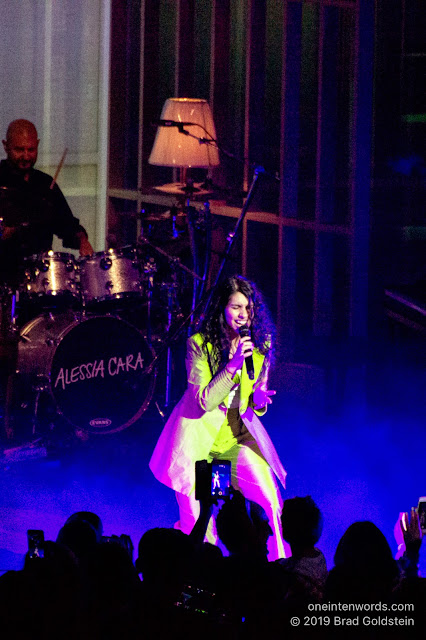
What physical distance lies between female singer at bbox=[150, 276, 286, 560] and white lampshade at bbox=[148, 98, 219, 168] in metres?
2.13

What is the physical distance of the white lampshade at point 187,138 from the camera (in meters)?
6.52

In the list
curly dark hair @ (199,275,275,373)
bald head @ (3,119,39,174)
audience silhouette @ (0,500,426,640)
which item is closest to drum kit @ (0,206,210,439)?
bald head @ (3,119,39,174)

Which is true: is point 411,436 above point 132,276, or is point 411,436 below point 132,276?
below

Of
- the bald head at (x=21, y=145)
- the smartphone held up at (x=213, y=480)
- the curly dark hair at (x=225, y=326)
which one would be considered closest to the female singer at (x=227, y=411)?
the curly dark hair at (x=225, y=326)

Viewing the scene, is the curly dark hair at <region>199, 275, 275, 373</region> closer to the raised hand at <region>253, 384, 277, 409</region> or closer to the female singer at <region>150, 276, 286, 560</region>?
the female singer at <region>150, 276, 286, 560</region>

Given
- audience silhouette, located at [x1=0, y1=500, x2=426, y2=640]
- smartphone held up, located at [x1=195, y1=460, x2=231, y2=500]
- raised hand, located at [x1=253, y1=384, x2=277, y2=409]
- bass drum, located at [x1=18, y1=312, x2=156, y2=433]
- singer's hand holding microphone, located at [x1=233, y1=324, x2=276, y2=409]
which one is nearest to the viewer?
audience silhouette, located at [x1=0, y1=500, x2=426, y2=640]

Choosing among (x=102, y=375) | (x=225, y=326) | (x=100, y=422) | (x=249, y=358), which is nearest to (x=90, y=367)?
(x=102, y=375)

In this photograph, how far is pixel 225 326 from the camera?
450 cm

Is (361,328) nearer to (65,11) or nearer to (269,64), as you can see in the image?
(269,64)

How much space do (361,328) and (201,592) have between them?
3873 millimetres

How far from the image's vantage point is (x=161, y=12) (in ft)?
28.9

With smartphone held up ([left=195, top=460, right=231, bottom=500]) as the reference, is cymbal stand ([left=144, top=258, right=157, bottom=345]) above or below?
above

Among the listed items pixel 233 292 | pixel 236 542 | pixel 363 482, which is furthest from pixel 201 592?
pixel 363 482

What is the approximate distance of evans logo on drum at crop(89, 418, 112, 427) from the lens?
616 cm
